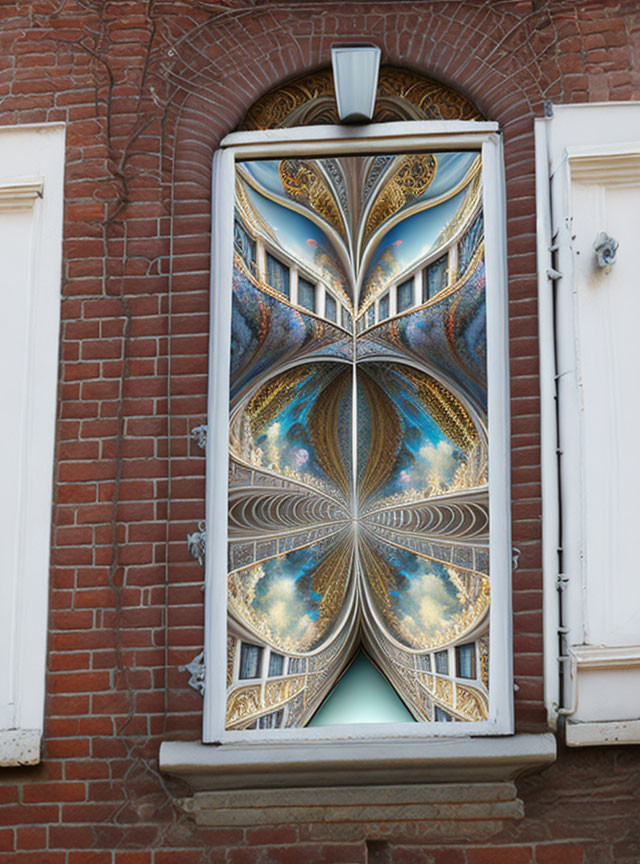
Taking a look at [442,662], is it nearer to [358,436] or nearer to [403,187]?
[358,436]

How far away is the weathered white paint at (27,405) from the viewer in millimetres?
4617

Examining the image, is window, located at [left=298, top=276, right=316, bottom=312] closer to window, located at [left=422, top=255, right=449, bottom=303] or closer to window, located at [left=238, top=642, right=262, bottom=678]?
window, located at [left=422, top=255, right=449, bottom=303]

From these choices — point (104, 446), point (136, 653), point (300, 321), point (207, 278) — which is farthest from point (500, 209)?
point (136, 653)

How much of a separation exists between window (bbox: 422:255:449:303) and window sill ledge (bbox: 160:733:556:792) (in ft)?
6.09

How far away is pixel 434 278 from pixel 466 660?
5.31 ft

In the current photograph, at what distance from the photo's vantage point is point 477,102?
5031 mm

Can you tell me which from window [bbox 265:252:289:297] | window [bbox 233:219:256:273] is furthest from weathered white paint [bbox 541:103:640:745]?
window [bbox 233:219:256:273]

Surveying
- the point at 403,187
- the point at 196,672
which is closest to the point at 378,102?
the point at 403,187

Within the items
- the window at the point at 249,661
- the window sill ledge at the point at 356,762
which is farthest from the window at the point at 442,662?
the window at the point at 249,661

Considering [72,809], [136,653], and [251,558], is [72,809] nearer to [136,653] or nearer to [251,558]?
[136,653]

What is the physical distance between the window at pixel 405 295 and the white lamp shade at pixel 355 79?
2.45 feet

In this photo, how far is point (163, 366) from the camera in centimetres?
484

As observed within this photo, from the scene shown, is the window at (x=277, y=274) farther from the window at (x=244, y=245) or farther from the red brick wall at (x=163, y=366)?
the red brick wall at (x=163, y=366)

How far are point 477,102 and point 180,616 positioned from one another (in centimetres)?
255
